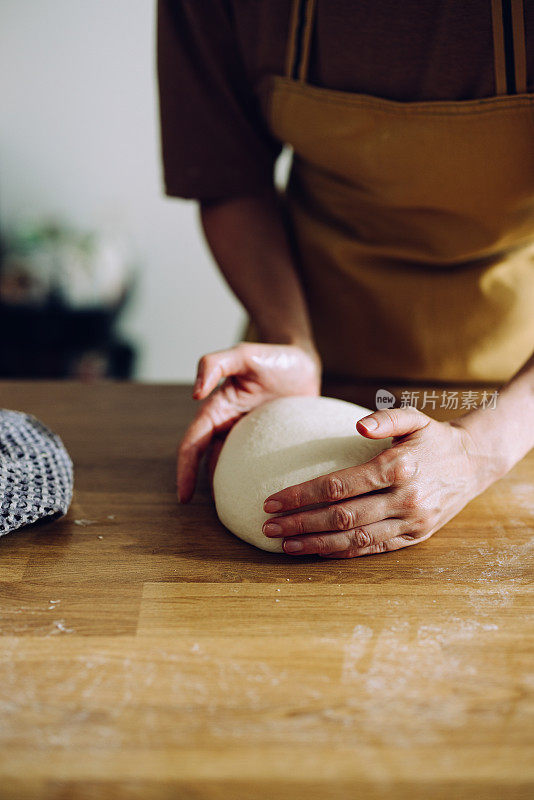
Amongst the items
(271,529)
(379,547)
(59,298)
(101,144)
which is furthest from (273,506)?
Result: (101,144)

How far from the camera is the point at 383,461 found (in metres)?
0.74

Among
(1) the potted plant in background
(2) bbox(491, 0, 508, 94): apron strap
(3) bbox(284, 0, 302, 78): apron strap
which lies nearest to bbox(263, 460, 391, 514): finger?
(2) bbox(491, 0, 508, 94): apron strap

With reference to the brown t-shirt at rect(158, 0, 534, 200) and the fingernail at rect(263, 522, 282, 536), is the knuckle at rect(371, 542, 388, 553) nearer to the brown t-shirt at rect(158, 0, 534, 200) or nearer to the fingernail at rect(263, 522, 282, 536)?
the fingernail at rect(263, 522, 282, 536)

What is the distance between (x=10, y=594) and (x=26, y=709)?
0.54 ft

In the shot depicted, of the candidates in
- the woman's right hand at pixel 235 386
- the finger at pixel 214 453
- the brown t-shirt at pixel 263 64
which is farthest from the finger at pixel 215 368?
the brown t-shirt at pixel 263 64

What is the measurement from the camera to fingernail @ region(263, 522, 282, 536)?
745 mm

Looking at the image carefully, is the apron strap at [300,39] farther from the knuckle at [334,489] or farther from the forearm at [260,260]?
the knuckle at [334,489]

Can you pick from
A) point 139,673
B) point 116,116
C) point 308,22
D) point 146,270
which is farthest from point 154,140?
point 139,673

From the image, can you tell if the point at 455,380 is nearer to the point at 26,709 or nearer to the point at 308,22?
the point at 308,22

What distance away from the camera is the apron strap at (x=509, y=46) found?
32.8 inches

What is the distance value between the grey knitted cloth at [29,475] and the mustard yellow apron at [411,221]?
0.46m

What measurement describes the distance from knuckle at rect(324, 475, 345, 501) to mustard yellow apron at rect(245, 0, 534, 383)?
0.48m

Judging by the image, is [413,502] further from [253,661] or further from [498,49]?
[498,49]

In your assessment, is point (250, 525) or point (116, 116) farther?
point (116, 116)
